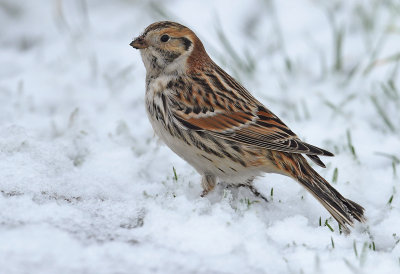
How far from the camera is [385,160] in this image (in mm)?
5316

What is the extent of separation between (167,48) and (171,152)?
96cm

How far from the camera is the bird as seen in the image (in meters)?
4.36

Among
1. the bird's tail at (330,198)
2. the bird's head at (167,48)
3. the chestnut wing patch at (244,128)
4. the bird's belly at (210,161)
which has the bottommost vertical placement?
the bird's tail at (330,198)

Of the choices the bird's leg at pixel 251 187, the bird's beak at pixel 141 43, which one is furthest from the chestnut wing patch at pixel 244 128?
the bird's beak at pixel 141 43

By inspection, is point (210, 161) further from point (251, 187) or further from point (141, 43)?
point (141, 43)

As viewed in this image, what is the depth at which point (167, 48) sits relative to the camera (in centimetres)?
472

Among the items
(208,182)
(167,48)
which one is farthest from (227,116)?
(167,48)

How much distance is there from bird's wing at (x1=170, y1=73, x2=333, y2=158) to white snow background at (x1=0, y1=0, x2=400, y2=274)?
413 mm

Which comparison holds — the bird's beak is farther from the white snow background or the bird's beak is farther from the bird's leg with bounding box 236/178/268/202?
the bird's leg with bounding box 236/178/268/202

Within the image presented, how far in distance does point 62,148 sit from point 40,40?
290 centimetres

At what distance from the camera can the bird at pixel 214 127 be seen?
4.36 m

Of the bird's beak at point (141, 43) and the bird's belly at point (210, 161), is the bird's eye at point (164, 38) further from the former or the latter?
the bird's belly at point (210, 161)

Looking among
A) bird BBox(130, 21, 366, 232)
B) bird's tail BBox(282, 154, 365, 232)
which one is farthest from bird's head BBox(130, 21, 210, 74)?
bird's tail BBox(282, 154, 365, 232)

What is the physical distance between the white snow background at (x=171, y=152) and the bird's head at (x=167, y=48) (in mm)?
783
